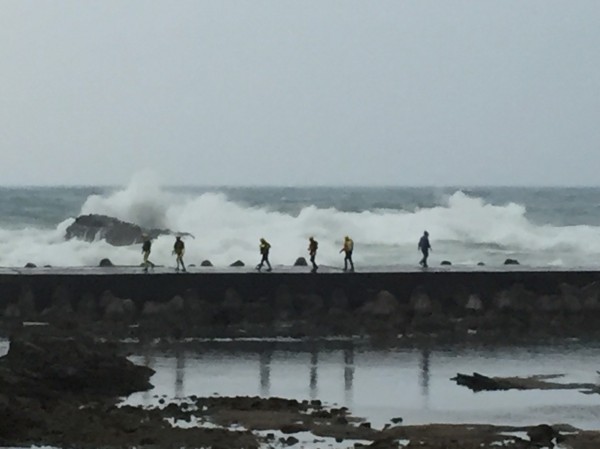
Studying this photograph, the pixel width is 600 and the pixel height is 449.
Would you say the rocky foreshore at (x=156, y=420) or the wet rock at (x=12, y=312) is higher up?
the wet rock at (x=12, y=312)

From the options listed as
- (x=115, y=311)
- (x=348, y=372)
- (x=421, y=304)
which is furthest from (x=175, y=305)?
(x=348, y=372)

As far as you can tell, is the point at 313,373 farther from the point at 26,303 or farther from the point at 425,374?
the point at 26,303

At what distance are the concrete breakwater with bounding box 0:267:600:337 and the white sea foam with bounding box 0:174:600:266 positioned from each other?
15.8 metres

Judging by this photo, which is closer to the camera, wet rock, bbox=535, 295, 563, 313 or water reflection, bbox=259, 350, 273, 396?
water reflection, bbox=259, 350, 273, 396

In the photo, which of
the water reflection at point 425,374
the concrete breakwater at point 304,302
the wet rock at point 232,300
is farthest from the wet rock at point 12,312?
the water reflection at point 425,374

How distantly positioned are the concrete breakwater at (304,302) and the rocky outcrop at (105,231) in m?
23.0

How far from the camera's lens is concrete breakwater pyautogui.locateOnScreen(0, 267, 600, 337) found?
3541 cm

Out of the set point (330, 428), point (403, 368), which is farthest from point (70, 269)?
point (330, 428)

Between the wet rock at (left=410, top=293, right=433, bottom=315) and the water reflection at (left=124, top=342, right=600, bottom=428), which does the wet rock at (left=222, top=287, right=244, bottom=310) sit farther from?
the wet rock at (left=410, top=293, right=433, bottom=315)

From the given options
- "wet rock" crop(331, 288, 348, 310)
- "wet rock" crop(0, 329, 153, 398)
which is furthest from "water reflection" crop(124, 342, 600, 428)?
"wet rock" crop(331, 288, 348, 310)

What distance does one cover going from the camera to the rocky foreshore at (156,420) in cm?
2098

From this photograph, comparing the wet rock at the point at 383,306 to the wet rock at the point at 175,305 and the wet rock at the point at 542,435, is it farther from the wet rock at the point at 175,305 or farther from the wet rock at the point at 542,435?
the wet rock at the point at 542,435

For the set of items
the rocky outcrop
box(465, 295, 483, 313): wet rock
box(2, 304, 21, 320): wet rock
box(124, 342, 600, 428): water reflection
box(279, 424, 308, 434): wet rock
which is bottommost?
box(279, 424, 308, 434): wet rock

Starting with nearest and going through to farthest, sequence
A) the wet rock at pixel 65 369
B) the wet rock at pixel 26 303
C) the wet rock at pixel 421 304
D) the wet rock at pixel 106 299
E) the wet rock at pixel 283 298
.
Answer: the wet rock at pixel 65 369
the wet rock at pixel 26 303
the wet rock at pixel 106 299
the wet rock at pixel 283 298
the wet rock at pixel 421 304
